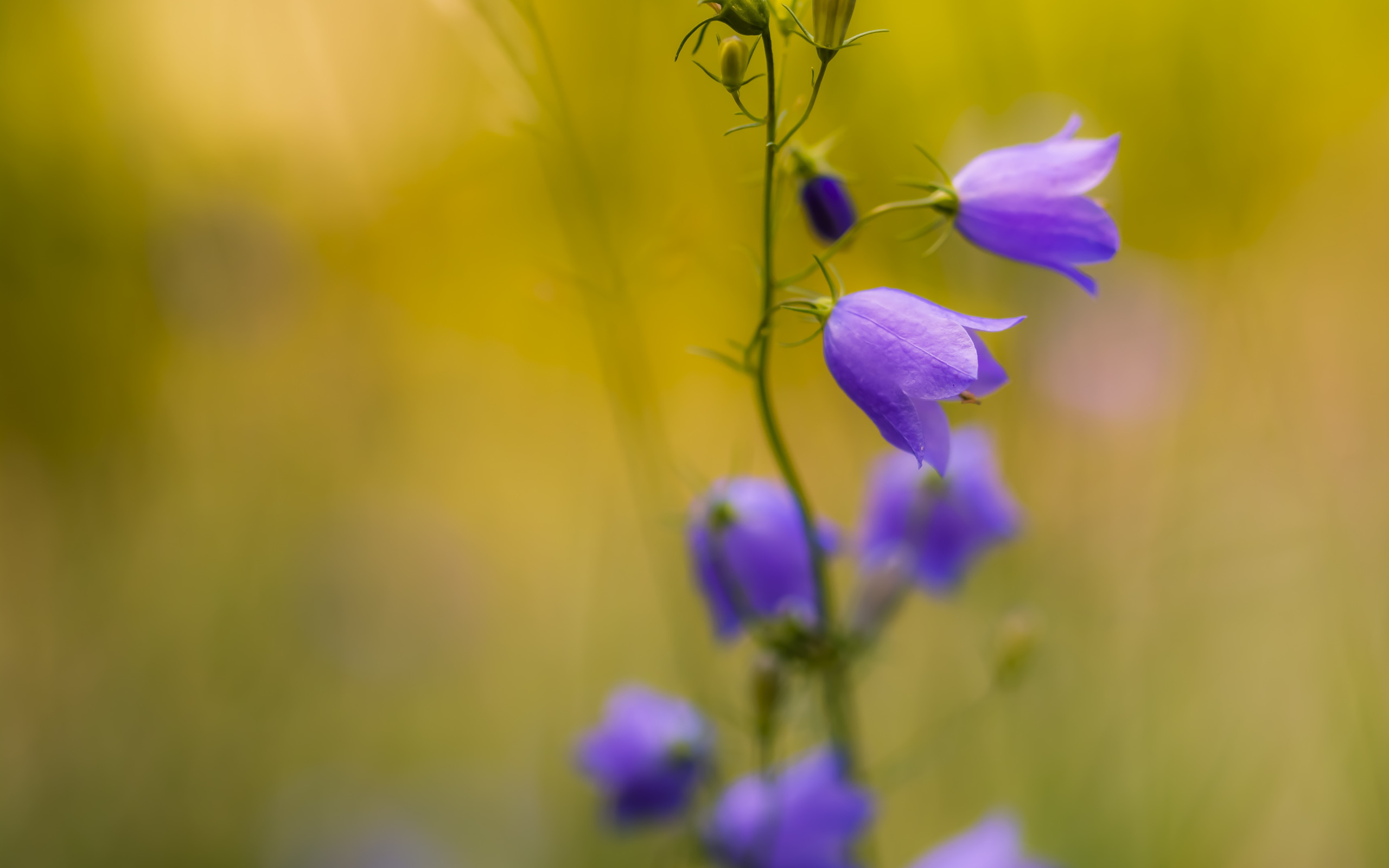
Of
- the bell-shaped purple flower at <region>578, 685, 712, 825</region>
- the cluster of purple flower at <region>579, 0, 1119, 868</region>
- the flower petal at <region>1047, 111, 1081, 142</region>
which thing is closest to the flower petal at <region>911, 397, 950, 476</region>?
the cluster of purple flower at <region>579, 0, 1119, 868</region>

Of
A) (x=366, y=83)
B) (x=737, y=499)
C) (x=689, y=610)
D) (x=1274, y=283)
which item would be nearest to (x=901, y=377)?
(x=737, y=499)

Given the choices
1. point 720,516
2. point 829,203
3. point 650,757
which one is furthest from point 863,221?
point 650,757

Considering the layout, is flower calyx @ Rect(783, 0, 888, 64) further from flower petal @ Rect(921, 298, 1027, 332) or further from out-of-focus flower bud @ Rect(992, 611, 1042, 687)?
out-of-focus flower bud @ Rect(992, 611, 1042, 687)

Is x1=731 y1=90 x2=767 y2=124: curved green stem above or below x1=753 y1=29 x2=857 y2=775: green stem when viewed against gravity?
above

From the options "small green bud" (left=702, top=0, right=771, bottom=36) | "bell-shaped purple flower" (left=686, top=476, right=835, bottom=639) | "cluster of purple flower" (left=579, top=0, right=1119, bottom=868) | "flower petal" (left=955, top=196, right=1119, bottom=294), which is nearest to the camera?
"small green bud" (left=702, top=0, right=771, bottom=36)

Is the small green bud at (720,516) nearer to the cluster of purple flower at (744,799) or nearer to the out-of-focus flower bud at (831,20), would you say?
the cluster of purple flower at (744,799)

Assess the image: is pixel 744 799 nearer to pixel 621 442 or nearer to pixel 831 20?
pixel 831 20

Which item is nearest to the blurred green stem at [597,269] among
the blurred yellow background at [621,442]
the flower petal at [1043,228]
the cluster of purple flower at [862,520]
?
the blurred yellow background at [621,442]
